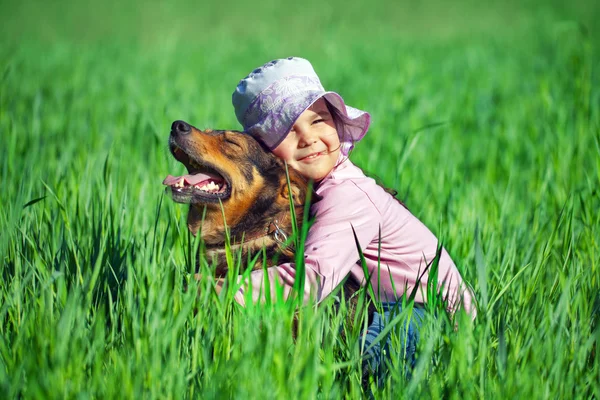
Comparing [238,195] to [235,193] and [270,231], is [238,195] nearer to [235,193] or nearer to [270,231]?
[235,193]

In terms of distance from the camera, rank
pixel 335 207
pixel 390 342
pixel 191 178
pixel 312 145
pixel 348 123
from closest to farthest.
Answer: pixel 390 342, pixel 335 207, pixel 191 178, pixel 312 145, pixel 348 123

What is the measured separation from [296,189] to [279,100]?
322mm

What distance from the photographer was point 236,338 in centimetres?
201

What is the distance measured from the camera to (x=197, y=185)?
8.27 feet

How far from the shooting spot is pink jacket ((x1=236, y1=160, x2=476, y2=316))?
7.59ft

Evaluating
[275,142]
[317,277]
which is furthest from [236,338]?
[275,142]

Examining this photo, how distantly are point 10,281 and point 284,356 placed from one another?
1.27 metres

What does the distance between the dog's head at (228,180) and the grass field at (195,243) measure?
143 millimetres

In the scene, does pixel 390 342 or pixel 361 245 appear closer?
pixel 390 342

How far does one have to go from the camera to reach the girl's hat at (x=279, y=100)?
2584mm

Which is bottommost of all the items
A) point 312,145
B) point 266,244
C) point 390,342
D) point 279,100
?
point 390,342

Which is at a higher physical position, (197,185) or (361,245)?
(197,185)

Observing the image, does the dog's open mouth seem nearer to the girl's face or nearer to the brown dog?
the brown dog

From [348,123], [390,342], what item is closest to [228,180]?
[348,123]
